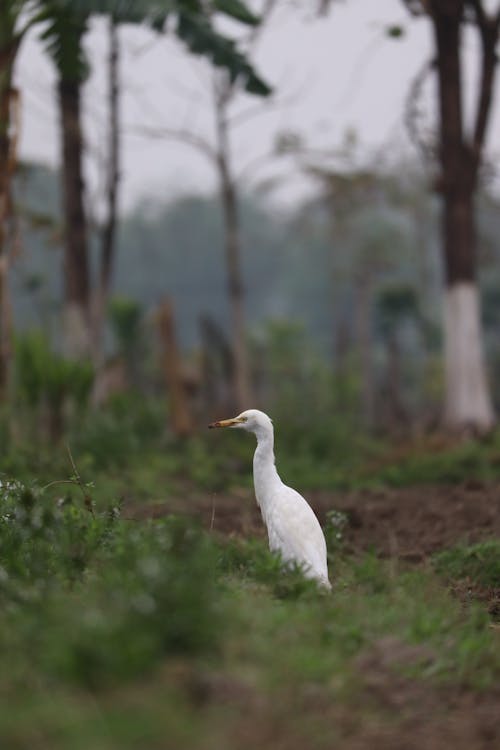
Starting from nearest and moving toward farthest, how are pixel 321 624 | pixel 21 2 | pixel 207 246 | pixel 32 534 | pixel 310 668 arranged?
pixel 310 668 < pixel 321 624 < pixel 32 534 < pixel 21 2 < pixel 207 246

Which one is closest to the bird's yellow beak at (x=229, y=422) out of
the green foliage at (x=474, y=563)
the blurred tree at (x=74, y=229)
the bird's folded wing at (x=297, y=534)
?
the bird's folded wing at (x=297, y=534)

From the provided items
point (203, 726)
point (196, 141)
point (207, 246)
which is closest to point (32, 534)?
point (203, 726)

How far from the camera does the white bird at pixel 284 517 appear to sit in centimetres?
580

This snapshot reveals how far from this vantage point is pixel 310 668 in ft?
13.3

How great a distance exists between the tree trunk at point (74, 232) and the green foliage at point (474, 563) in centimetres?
872

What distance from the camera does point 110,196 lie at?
1780 cm

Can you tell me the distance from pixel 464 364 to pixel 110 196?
605 centimetres

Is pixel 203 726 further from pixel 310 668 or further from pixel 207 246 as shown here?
pixel 207 246

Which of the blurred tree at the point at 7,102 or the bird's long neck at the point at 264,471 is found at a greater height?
the blurred tree at the point at 7,102

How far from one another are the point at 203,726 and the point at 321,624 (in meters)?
1.16

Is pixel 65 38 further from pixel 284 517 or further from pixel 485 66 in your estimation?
pixel 284 517

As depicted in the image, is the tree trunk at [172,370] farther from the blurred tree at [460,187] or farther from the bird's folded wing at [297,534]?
the bird's folded wing at [297,534]

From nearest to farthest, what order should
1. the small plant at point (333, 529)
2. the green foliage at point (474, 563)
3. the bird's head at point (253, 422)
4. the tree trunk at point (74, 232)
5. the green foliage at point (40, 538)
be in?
the green foliage at point (40, 538)
the bird's head at point (253, 422)
the green foliage at point (474, 563)
the small plant at point (333, 529)
the tree trunk at point (74, 232)

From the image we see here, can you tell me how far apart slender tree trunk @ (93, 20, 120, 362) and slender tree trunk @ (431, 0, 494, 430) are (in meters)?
4.90
